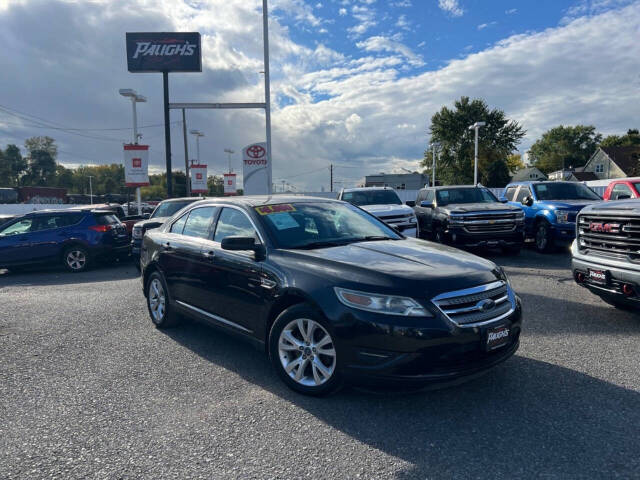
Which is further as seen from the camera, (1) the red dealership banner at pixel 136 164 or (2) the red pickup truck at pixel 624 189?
(1) the red dealership banner at pixel 136 164

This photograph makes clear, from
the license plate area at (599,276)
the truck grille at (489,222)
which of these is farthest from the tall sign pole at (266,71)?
the license plate area at (599,276)

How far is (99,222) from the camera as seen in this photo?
1141cm

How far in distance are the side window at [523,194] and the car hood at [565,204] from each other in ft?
3.57

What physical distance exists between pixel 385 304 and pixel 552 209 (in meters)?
9.63

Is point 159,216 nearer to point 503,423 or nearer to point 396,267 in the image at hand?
point 396,267

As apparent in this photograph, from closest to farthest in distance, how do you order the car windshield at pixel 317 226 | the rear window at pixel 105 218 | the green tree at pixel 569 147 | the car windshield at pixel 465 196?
the car windshield at pixel 317 226, the rear window at pixel 105 218, the car windshield at pixel 465 196, the green tree at pixel 569 147

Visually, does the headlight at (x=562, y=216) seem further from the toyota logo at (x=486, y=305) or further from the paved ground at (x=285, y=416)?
the toyota logo at (x=486, y=305)

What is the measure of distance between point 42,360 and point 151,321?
1.52 metres

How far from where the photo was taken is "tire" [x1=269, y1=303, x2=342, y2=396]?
11.2 ft

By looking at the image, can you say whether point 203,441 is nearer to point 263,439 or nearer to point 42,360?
point 263,439

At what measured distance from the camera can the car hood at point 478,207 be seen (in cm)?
1081

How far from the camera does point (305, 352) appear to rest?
141 inches

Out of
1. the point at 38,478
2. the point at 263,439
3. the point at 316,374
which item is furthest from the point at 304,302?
the point at 38,478

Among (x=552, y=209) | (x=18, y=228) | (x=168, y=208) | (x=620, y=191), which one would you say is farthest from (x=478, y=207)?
(x=18, y=228)
